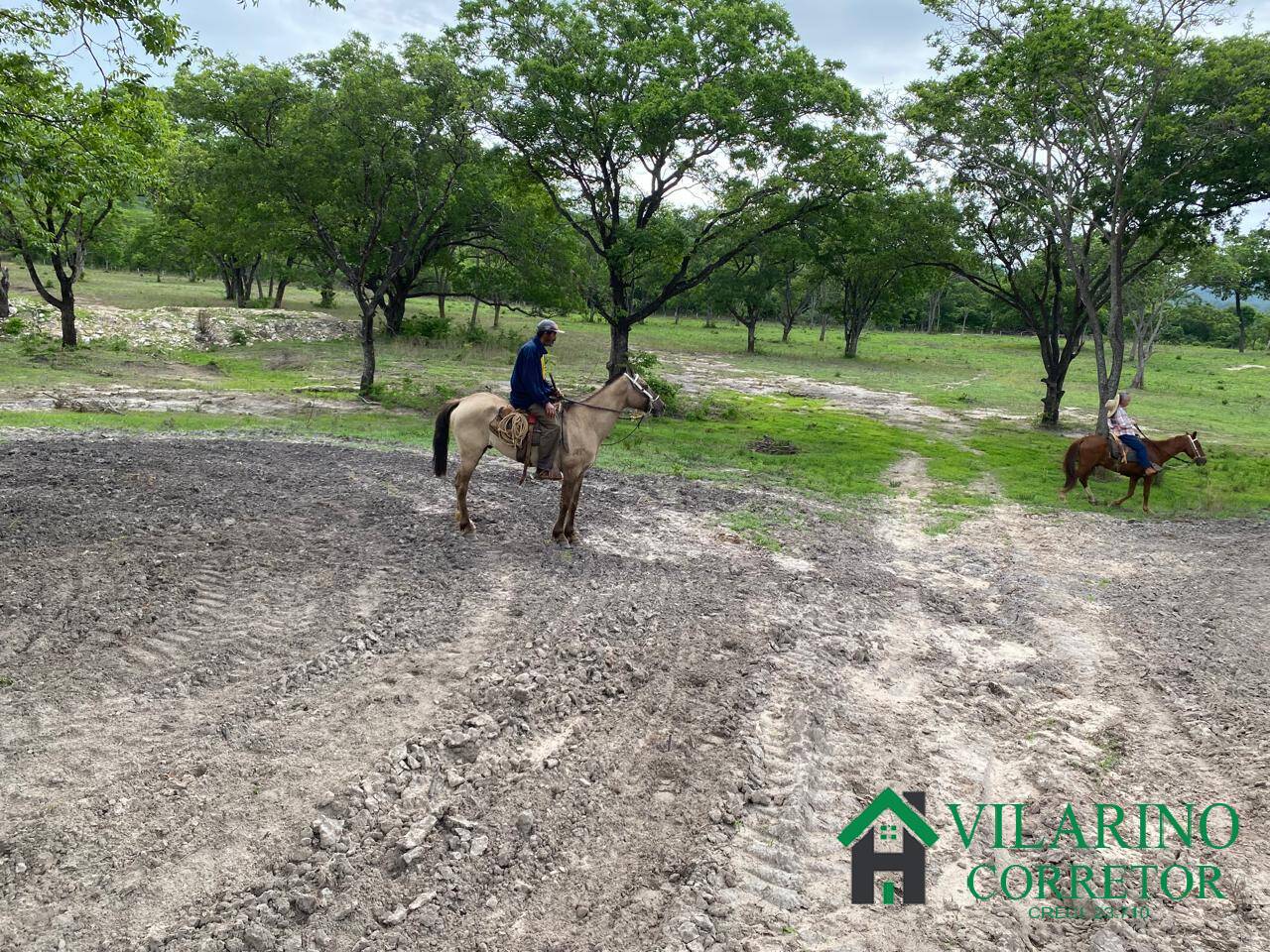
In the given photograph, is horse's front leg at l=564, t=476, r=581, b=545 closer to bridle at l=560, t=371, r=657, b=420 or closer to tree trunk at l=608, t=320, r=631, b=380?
bridle at l=560, t=371, r=657, b=420

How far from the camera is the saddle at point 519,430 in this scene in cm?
931

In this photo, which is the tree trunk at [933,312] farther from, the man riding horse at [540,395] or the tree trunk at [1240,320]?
the man riding horse at [540,395]

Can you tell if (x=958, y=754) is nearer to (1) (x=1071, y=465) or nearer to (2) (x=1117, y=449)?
(2) (x=1117, y=449)

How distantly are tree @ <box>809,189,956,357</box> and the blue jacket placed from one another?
51.1 feet

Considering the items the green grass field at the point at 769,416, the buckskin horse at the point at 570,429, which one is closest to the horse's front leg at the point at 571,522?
the buckskin horse at the point at 570,429

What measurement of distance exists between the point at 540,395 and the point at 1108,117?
52.8 feet

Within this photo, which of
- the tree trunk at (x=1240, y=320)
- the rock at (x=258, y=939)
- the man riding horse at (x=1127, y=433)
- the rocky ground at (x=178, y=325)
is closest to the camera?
the rock at (x=258, y=939)

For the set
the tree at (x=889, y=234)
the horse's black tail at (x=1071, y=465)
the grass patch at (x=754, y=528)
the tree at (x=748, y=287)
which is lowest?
the grass patch at (x=754, y=528)

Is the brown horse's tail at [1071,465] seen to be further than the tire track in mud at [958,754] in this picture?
Yes

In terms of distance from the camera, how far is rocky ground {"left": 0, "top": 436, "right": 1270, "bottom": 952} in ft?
12.5

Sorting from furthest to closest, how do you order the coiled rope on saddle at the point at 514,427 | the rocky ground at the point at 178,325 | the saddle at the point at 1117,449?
the rocky ground at the point at 178,325 < the saddle at the point at 1117,449 < the coiled rope on saddle at the point at 514,427

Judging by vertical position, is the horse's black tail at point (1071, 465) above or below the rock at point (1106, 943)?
above

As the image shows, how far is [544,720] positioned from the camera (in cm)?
559

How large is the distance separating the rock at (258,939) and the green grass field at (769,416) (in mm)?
11455
